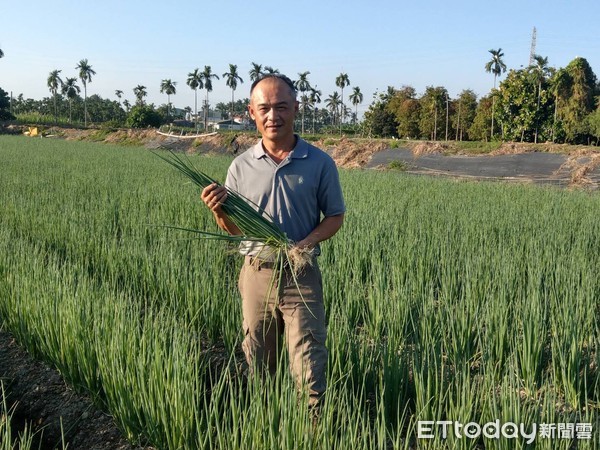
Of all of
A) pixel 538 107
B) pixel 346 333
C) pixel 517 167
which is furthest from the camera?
pixel 538 107

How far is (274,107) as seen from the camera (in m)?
1.89

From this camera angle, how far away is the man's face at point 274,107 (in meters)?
1.88

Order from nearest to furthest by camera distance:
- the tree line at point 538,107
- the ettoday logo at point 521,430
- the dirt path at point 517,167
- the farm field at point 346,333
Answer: the ettoday logo at point 521,430, the farm field at point 346,333, the dirt path at point 517,167, the tree line at point 538,107

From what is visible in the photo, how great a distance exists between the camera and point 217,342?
3109mm

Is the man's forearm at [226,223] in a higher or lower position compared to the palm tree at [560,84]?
lower

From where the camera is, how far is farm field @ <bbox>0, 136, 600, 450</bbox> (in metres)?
1.75

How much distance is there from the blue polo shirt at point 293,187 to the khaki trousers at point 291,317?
13 cm

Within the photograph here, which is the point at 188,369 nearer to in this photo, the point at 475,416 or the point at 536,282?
the point at 475,416

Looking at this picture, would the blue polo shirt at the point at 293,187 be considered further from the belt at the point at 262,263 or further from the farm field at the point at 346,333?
the farm field at the point at 346,333

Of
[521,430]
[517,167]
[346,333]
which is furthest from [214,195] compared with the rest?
[517,167]

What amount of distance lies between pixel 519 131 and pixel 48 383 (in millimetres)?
26017

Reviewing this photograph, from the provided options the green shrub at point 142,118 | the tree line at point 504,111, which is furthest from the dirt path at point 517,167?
the green shrub at point 142,118

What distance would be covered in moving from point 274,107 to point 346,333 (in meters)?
1.05

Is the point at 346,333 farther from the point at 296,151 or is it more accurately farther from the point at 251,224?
the point at 296,151
